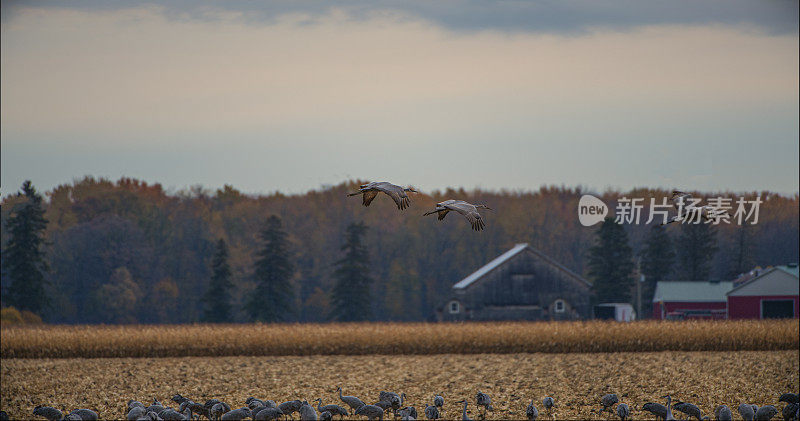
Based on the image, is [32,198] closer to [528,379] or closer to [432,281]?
[432,281]

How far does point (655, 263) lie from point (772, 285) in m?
13.5

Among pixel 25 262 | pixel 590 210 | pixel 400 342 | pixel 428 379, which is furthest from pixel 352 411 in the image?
pixel 590 210

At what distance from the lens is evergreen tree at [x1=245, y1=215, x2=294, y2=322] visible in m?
59.6

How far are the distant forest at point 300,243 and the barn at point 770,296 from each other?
57.4 ft

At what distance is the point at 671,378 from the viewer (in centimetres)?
2616

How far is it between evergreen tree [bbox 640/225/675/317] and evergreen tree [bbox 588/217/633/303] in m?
4.80

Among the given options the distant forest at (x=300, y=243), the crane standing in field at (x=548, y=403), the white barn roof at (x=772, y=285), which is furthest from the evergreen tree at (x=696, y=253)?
the crane standing in field at (x=548, y=403)

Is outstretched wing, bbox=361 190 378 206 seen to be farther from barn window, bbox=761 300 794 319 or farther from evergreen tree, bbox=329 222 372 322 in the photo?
evergreen tree, bbox=329 222 372 322

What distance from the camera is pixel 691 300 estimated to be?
57812 millimetres

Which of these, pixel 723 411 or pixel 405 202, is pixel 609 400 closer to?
pixel 723 411

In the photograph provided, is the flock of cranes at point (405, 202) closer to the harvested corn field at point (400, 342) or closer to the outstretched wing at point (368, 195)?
the outstretched wing at point (368, 195)

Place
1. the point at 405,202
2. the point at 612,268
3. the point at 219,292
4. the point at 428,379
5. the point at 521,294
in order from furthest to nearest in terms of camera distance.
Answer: the point at 612,268 < the point at 219,292 < the point at 521,294 < the point at 428,379 < the point at 405,202

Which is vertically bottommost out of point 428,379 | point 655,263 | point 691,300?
point 428,379

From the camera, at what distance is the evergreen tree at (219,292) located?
5886 cm
